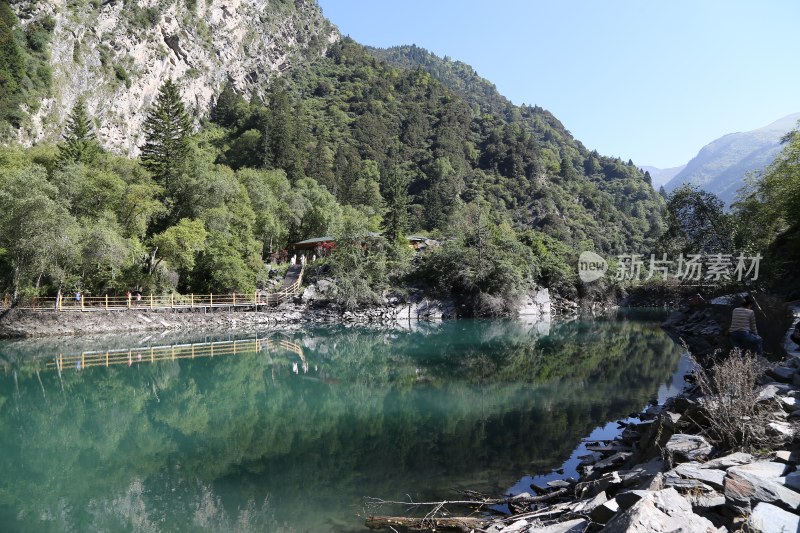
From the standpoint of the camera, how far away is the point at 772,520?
137 inches

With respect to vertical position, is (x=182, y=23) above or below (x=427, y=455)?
above

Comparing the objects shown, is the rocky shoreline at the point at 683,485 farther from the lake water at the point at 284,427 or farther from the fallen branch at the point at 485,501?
the lake water at the point at 284,427

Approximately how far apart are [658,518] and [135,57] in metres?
71.0

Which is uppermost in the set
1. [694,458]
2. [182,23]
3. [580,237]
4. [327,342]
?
[182,23]

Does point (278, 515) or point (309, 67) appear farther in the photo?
point (309, 67)

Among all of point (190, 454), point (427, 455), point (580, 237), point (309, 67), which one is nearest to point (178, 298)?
point (190, 454)

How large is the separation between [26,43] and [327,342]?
46207 millimetres

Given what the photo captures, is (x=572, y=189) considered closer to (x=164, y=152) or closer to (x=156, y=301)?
(x=164, y=152)

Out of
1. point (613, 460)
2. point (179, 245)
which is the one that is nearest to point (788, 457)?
point (613, 460)

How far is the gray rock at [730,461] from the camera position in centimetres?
470

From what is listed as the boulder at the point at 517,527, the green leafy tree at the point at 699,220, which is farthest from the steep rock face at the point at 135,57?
the boulder at the point at 517,527

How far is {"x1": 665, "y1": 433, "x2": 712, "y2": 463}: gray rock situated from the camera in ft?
17.7

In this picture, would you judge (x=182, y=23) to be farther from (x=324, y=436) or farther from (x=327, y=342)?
(x=324, y=436)

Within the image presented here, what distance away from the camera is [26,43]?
4731cm
